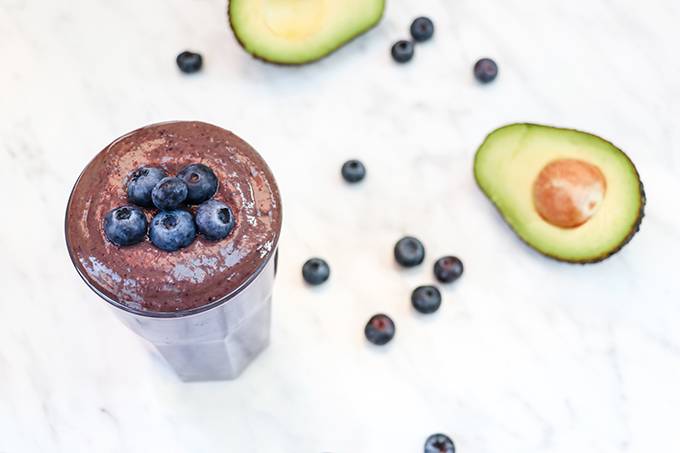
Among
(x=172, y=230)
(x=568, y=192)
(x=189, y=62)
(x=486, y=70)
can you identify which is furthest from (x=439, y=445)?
(x=189, y=62)

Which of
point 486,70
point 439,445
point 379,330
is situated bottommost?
point 439,445

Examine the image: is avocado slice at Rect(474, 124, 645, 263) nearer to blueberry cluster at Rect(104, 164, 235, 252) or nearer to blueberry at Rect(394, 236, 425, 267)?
blueberry at Rect(394, 236, 425, 267)

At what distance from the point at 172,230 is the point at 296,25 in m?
0.61

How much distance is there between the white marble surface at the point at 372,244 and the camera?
1.13 meters

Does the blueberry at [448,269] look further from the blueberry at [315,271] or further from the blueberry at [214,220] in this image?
the blueberry at [214,220]

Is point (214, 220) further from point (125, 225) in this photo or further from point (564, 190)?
point (564, 190)

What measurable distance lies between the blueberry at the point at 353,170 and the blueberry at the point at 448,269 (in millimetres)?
194

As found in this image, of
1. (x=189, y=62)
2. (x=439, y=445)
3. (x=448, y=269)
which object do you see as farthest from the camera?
(x=189, y=62)

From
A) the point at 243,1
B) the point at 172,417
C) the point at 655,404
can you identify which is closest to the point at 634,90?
the point at 655,404

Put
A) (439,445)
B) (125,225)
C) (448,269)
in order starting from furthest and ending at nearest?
(448,269)
(439,445)
(125,225)

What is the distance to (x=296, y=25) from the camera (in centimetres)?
130

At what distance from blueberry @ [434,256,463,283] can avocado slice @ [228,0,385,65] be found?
1.33 feet

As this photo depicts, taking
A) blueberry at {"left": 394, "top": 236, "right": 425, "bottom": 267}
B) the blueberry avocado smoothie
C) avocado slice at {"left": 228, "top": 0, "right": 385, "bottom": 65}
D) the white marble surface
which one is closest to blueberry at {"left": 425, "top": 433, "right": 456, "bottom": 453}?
the white marble surface

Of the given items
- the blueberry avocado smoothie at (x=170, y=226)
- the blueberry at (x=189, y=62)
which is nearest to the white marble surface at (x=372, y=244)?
the blueberry at (x=189, y=62)
